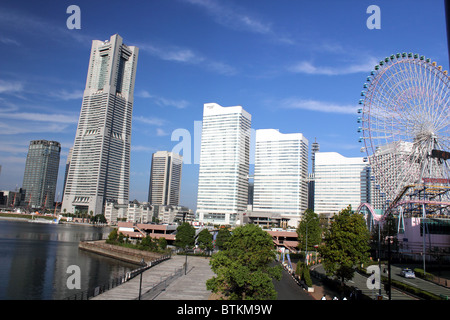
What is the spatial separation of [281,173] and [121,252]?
123m

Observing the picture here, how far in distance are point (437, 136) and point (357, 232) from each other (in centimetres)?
4112

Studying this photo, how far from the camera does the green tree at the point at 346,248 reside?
3503 cm

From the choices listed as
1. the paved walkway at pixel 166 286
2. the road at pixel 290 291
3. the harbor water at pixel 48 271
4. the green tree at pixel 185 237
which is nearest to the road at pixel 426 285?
the road at pixel 290 291

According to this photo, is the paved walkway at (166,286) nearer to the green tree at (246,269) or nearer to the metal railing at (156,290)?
the metal railing at (156,290)

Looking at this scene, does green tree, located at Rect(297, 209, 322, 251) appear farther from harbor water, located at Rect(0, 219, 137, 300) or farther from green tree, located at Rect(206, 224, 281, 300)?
green tree, located at Rect(206, 224, 281, 300)

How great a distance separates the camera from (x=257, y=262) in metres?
27.1

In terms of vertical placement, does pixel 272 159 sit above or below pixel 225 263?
above

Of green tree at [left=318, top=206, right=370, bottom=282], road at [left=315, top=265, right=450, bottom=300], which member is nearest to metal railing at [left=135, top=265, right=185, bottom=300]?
green tree at [left=318, top=206, right=370, bottom=282]

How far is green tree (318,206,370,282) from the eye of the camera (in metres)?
35.0

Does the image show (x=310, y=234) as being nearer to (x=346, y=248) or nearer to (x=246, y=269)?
(x=346, y=248)

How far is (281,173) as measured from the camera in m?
186

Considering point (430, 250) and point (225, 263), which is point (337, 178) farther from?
point (225, 263)
